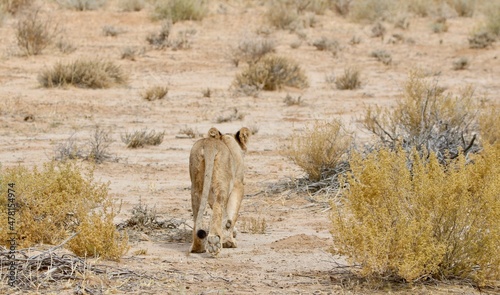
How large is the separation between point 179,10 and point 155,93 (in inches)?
471

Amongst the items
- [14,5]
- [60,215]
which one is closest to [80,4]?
[14,5]

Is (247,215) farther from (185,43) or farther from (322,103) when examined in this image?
(185,43)

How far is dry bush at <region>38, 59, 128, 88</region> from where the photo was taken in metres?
18.3

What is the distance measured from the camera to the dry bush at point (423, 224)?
244 inches

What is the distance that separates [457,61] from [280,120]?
8844 millimetres

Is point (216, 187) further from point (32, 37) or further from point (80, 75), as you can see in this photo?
point (32, 37)

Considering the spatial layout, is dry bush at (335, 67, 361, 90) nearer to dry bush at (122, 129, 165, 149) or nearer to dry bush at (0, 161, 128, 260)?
dry bush at (122, 129, 165, 149)

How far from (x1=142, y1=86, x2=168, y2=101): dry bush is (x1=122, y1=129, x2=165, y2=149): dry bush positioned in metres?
3.89

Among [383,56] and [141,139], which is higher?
[141,139]

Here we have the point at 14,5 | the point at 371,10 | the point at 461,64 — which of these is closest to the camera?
the point at 461,64

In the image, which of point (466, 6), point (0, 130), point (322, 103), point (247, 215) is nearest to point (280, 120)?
point (322, 103)

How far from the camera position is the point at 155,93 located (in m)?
18.1

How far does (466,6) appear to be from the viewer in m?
36.2

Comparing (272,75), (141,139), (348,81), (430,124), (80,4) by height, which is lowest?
(80,4)
